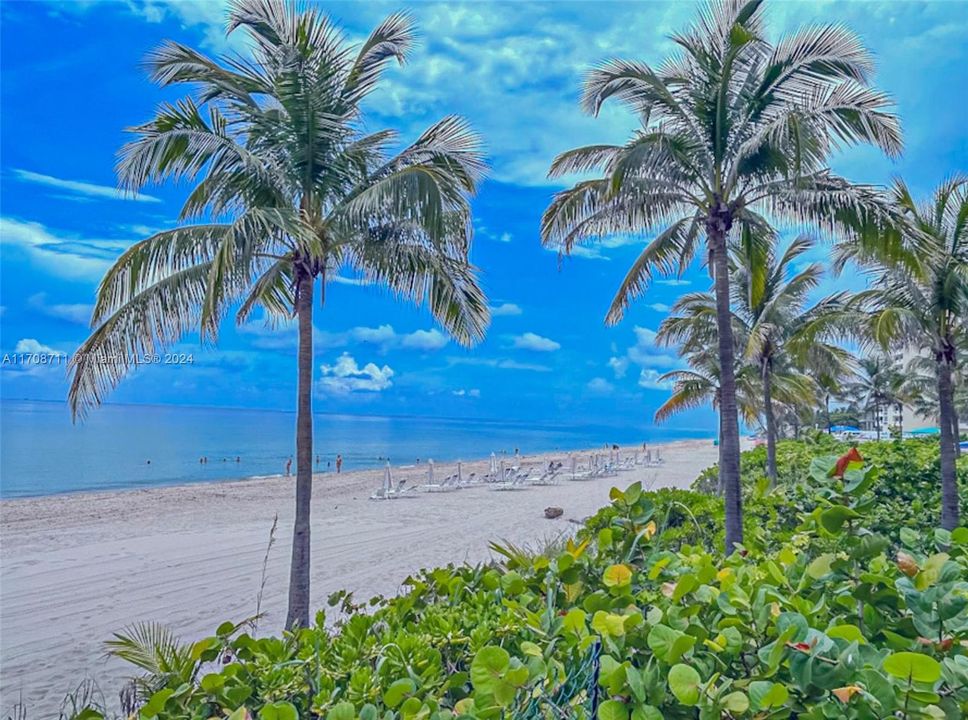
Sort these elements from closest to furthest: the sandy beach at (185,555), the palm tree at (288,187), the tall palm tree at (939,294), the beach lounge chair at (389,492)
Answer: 1. the palm tree at (288,187)
2. the sandy beach at (185,555)
3. the tall palm tree at (939,294)
4. the beach lounge chair at (389,492)

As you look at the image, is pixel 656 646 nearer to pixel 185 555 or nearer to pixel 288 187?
pixel 288 187

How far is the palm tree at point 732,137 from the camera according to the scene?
768 cm

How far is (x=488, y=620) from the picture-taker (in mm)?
1606

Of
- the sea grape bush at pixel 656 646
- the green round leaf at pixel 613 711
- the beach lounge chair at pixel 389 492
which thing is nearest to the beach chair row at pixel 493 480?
the beach lounge chair at pixel 389 492

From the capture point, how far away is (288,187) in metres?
7.04

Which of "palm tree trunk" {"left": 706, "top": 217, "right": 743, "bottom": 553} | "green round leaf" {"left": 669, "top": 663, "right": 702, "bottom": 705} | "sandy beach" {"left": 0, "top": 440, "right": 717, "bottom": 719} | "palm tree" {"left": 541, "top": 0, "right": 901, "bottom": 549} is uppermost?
"palm tree" {"left": 541, "top": 0, "right": 901, "bottom": 549}

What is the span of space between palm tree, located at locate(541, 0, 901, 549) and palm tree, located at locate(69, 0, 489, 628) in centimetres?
257

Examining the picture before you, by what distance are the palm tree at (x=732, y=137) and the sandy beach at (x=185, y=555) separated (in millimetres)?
5871

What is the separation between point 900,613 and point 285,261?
700 centimetres

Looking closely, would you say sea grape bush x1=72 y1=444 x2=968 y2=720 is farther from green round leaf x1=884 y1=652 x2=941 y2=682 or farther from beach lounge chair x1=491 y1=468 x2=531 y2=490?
beach lounge chair x1=491 y1=468 x2=531 y2=490

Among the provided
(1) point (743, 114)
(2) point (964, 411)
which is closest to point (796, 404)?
(1) point (743, 114)

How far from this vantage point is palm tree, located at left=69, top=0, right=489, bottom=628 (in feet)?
20.9

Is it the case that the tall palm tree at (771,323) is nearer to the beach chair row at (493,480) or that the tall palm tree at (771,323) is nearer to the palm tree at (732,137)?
the palm tree at (732,137)

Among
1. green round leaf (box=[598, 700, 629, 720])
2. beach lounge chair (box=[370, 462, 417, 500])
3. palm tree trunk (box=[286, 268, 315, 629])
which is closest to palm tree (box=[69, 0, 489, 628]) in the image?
palm tree trunk (box=[286, 268, 315, 629])
